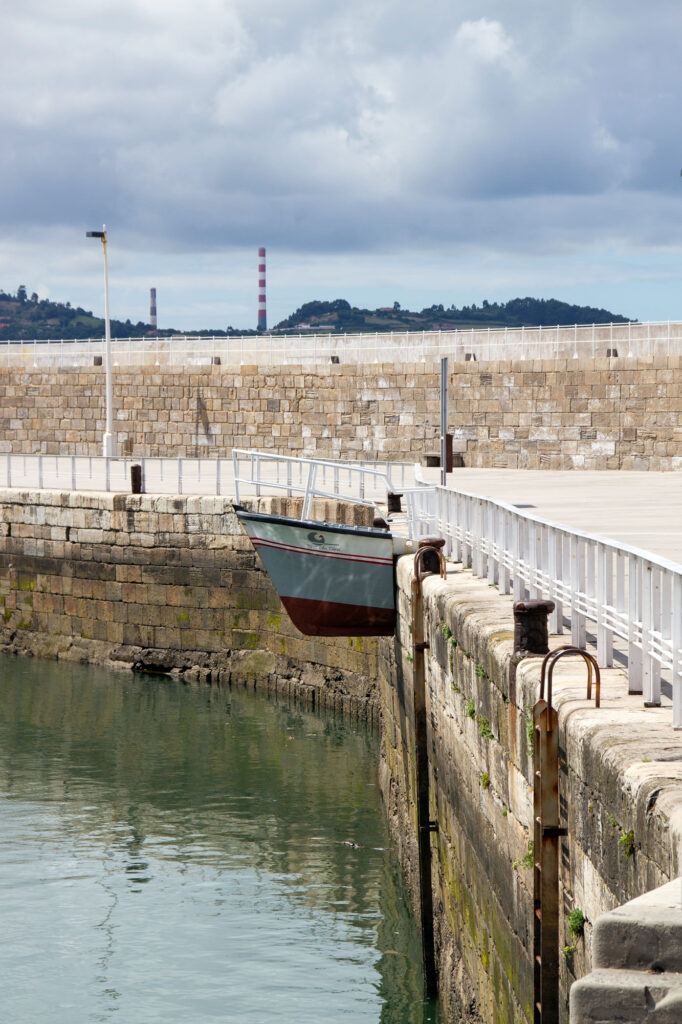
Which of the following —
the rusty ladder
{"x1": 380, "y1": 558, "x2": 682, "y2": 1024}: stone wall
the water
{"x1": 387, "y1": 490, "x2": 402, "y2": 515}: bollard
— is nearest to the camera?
{"x1": 380, "y1": 558, "x2": 682, "y2": 1024}: stone wall

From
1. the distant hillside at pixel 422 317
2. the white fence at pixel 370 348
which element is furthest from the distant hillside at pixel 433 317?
the white fence at pixel 370 348

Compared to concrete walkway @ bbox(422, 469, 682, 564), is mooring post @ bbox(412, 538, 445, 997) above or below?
below

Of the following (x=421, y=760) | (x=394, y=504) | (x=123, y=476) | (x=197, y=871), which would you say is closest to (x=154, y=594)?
(x=123, y=476)

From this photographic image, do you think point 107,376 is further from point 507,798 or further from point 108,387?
point 507,798

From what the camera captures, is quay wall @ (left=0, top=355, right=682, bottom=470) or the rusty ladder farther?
quay wall @ (left=0, top=355, right=682, bottom=470)

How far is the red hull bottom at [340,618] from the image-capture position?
13.5 metres

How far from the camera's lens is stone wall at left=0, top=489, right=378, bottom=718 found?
66.3ft

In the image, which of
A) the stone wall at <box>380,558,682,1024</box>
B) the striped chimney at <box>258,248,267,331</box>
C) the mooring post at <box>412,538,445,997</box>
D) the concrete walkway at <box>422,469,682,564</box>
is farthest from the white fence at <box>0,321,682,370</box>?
the striped chimney at <box>258,248,267,331</box>

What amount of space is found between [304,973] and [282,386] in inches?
856

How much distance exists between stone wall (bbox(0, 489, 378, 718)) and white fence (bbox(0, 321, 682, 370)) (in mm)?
9516

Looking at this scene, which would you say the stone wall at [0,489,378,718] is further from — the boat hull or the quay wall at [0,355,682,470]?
the quay wall at [0,355,682,470]

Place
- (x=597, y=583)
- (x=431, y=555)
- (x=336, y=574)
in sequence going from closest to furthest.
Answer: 1. (x=597, y=583)
2. (x=431, y=555)
3. (x=336, y=574)

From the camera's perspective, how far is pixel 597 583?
6344 mm

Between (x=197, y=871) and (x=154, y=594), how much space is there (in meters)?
9.91
